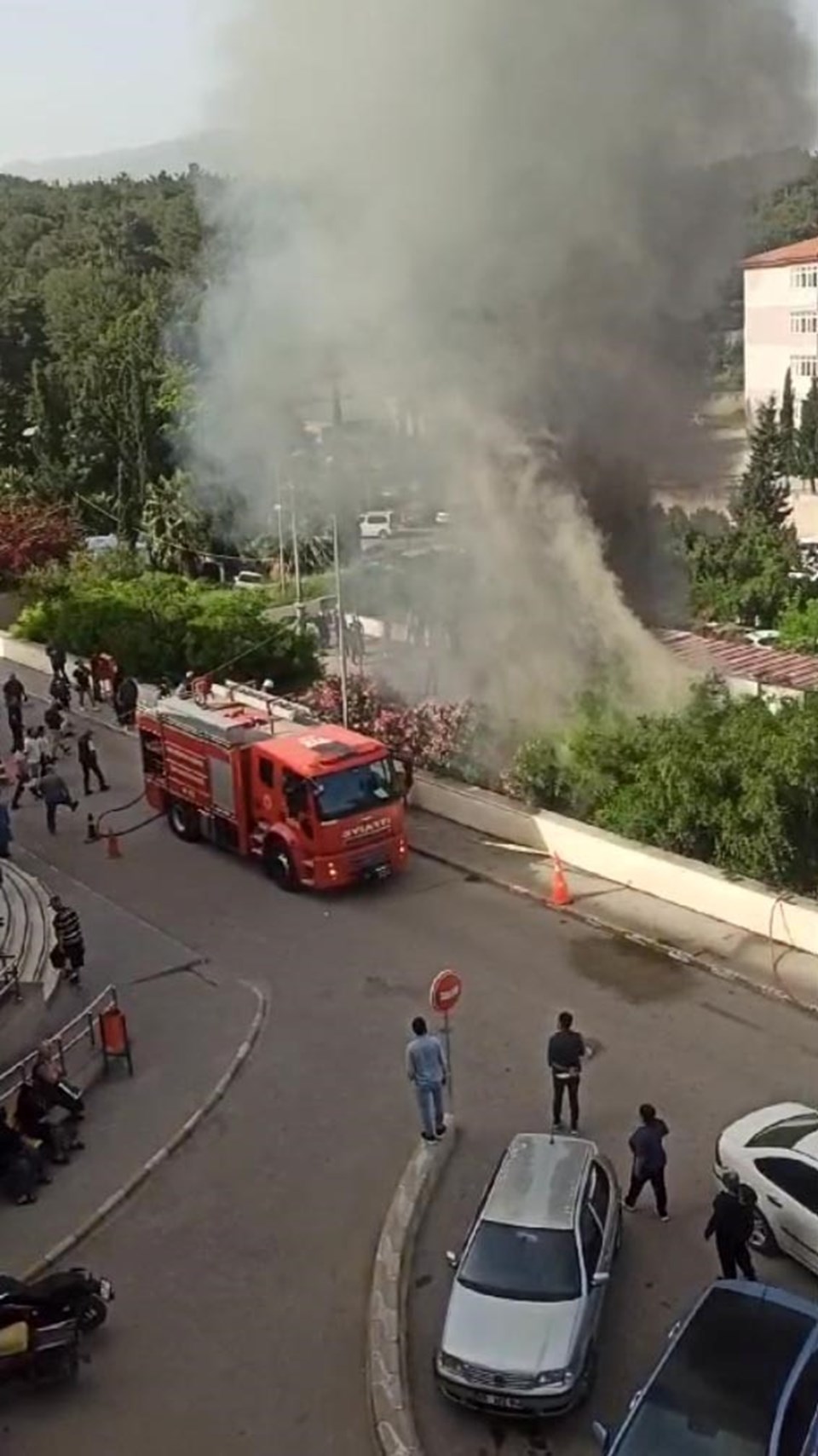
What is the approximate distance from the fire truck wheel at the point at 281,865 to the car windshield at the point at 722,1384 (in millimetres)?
9418

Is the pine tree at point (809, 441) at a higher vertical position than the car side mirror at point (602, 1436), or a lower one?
higher

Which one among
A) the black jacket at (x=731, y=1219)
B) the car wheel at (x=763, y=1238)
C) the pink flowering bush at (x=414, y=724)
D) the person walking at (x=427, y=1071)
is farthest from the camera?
the pink flowering bush at (x=414, y=724)

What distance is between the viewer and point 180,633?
2766 cm

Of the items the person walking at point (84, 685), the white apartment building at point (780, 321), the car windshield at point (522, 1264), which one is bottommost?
the car windshield at point (522, 1264)

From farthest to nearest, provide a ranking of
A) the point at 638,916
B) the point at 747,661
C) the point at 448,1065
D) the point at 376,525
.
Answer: the point at 376,525, the point at 747,661, the point at 638,916, the point at 448,1065

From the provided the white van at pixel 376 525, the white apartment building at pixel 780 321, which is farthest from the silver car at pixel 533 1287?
the white apartment building at pixel 780 321

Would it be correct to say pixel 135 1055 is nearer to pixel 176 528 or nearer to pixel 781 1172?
pixel 781 1172

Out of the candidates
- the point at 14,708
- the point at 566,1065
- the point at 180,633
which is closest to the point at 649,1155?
the point at 566,1065

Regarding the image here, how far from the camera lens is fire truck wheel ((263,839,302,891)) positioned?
17609 millimetres

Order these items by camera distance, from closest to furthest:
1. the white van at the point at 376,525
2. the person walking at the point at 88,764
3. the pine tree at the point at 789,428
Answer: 1. the person walking at the point at 88,764
2. the white van at the point at 376,525
3. the pine tree at the point at 789,428

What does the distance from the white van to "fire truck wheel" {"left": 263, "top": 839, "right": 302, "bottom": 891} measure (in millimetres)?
9909

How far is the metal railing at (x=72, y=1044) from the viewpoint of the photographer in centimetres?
1284

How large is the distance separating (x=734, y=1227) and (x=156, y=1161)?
466 cm

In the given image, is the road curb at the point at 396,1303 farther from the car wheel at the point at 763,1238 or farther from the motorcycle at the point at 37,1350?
the car wheel at the point at 763,1238
